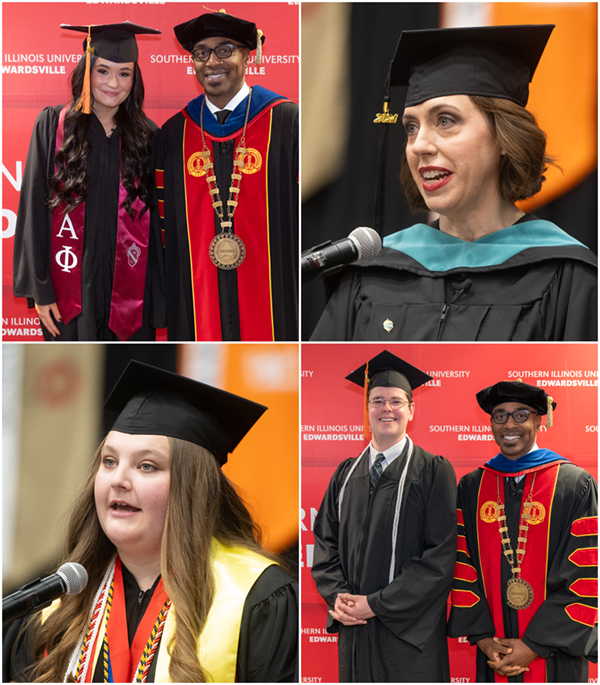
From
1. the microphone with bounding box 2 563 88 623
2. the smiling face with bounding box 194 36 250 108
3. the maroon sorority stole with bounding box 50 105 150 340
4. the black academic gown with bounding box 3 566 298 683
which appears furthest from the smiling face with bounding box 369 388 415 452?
the smiling face with bounding box 194 36 250 108

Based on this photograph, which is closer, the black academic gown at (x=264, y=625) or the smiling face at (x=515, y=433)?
the black academic gown at (x=264, y=625)

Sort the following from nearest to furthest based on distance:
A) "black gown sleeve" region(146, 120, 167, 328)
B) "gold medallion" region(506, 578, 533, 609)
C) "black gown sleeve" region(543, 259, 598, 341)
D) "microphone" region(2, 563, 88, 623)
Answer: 1. "microphone" region(2, 563, 88, 623)
2. "black gown sleeve" region(543, 259, 598, 341)
3. "gold medallion" region(506, 578, 533, 609)
4. "black gown sleeve" region(146, 120, 167, 328)

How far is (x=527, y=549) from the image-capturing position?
286cm

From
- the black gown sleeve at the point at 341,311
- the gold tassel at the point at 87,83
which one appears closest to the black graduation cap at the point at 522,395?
the black gown sleeve at the point at 341,311

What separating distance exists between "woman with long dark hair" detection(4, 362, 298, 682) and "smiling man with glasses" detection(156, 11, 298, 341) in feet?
1.51

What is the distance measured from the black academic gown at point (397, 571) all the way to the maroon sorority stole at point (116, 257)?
4.65 feet

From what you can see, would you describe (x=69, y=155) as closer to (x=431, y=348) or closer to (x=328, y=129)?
(x=328, y=129)

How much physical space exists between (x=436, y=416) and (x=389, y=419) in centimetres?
27

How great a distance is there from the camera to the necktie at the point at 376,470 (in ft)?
9.63

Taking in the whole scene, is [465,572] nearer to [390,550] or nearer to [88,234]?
[390,550]

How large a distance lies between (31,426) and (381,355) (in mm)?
1730

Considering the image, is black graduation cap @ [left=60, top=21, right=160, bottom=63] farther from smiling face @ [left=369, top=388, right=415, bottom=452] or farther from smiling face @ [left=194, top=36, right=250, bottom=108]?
smiling face @ [left=369, top=388, right=415, bottom=452]

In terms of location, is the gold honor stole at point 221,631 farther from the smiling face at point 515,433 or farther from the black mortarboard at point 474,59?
the black mortarboard at point 474,59

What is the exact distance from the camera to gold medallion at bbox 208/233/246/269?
9.89 feet
